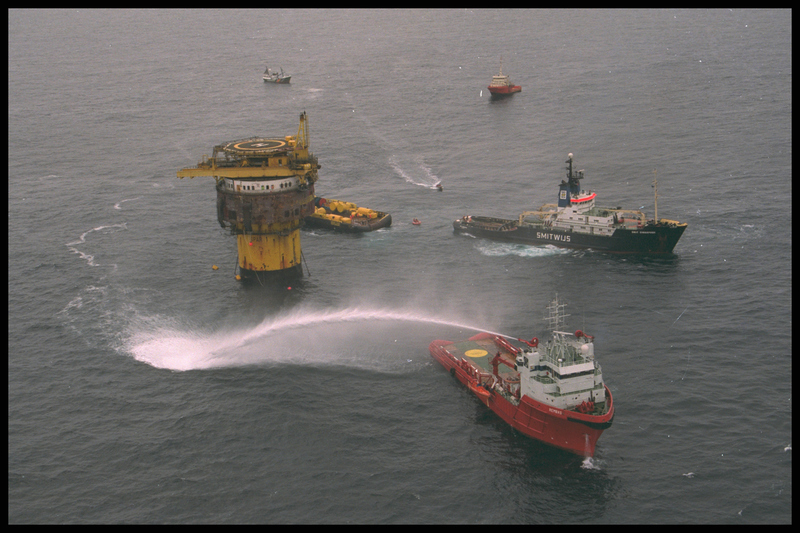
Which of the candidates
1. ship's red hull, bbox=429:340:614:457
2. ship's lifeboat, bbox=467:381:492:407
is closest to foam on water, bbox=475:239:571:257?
ship's lifeboat, bbox=467:381:492:407

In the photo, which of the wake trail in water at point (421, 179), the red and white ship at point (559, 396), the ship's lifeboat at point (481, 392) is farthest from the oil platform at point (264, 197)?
the wake trail in water at point (421, 179)

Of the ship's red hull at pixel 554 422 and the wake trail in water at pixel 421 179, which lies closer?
the ship's red hull at pixel 554 422

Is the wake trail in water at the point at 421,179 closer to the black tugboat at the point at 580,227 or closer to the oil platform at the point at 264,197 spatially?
the black tugboat at the point at 580,227

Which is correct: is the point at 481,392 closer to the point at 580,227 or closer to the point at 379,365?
the point at 379,365

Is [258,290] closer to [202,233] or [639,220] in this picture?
[202,233]

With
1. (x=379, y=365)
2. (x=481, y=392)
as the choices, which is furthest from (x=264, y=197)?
(x=481, y=392)
